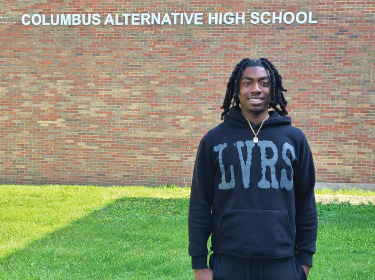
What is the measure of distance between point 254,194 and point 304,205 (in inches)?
14.1

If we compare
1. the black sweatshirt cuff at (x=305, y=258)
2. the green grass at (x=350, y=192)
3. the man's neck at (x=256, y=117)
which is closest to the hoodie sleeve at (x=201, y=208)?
the man's neck at (x=256, y=117)

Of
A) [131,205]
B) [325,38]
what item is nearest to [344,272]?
[131,205]

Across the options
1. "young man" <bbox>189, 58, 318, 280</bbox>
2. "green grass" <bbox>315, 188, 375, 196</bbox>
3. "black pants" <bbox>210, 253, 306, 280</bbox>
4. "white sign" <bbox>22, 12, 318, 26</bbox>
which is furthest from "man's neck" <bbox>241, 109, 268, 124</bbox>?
"white sign" <bbox>22, 12, 318, 26</bbox>

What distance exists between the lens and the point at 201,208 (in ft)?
7.71

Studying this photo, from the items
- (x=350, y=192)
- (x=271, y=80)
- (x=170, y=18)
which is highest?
(x=170, y=18)

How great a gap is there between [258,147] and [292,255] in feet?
1.96

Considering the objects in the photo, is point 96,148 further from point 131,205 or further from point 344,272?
point 344,272

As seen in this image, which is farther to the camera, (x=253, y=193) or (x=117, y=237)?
(x=117, y=237)

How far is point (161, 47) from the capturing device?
32.1 feet

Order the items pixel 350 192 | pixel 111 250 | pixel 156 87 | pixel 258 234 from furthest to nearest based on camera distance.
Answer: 1. pixel 156 87
2. pixel 350 192
3. pixel 111 250
4. pixel 258 234

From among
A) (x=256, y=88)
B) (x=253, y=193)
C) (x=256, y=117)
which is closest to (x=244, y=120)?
(x=256, y=117)

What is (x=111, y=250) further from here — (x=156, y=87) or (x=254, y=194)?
(x=156, y=87)

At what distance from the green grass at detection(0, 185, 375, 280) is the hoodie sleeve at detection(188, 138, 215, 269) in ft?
7.99

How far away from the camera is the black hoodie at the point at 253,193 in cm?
219
